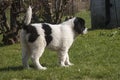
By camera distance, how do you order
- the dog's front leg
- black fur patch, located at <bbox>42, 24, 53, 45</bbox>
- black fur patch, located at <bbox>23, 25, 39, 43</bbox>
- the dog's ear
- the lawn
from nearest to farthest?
1. the lawn
2. black fur patch, located at <bbox>23, 25, 39, 43</bbox>
3. black fur patch, located at <bbox>42, 24, 53, 45</bbox>
4. the dog's front leg
5. the dog's ear

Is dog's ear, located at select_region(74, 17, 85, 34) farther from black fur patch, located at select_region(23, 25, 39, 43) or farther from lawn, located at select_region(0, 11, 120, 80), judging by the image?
black fur patch, located at select_region(23, 25, 39, 43)

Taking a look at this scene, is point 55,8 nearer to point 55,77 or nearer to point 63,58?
point 63,58

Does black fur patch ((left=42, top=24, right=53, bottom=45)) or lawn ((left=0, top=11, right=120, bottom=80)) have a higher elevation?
black fur patch ((left=42, top=24, right=53, bottom=45))

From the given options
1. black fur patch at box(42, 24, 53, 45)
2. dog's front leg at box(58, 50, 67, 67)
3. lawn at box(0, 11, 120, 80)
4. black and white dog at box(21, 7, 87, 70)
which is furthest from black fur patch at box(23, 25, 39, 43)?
dog's front leg at box(58, 50, 67, 67)

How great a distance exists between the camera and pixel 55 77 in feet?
29.7

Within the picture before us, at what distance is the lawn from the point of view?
30.3 feet

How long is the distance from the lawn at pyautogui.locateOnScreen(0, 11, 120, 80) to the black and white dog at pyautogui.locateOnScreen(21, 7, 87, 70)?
36 centimetres

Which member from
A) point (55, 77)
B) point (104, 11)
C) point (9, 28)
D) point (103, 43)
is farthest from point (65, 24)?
point (104, 11)

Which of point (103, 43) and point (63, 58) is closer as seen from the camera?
point (63, 58)

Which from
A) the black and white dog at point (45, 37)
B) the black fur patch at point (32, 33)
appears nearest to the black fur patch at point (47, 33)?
the black and white dog at point (45, 37)

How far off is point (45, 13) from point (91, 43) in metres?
3.54

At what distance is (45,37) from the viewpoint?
9.84 metres

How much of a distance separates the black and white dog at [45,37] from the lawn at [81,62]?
1.17 ft

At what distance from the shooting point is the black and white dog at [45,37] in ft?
32.0
